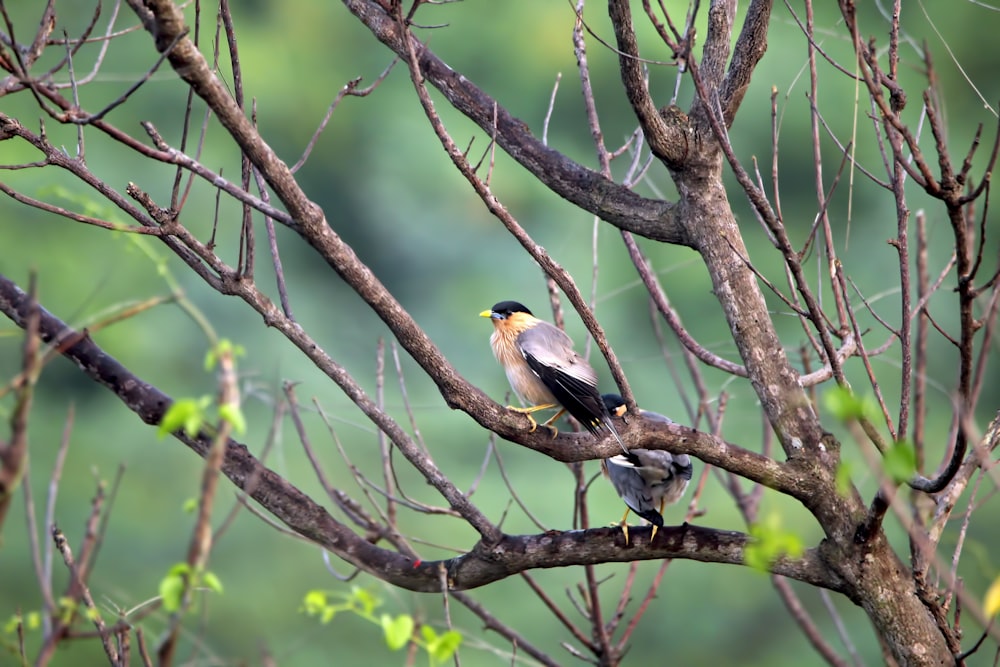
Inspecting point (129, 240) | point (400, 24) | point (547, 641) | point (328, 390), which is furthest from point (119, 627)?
point (547, 641)

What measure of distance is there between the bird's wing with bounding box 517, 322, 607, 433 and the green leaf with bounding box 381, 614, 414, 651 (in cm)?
109

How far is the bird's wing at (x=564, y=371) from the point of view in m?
2.46

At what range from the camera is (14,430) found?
1.08m

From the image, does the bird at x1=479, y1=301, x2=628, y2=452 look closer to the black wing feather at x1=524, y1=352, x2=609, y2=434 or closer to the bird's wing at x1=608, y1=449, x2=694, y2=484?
the black wing feather at x1=524, y1=352, x2=609, y2=434

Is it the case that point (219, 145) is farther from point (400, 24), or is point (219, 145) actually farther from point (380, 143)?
point (400, 24)

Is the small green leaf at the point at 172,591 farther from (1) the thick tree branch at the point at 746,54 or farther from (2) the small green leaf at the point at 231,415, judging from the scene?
(1) the thick tree branch at the point at 746,54

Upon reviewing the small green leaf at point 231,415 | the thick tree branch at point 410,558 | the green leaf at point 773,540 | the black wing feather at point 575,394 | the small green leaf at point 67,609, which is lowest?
the small green leaf at point 67,609

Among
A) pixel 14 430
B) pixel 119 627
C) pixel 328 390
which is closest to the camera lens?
pixel 14 430

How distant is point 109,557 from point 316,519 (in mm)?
4793

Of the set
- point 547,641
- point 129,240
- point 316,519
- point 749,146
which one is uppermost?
point 749,146

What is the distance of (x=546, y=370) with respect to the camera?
2752 mm

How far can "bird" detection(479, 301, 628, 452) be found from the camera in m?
2.51

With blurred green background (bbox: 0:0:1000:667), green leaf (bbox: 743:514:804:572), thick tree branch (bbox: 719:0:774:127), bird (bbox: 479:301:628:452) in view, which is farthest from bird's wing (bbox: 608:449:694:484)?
blurred green background (bbox: 0:0:1000:667)

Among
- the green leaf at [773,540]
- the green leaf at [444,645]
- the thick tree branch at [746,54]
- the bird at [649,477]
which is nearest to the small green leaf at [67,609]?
the green leaf at [444,645]
